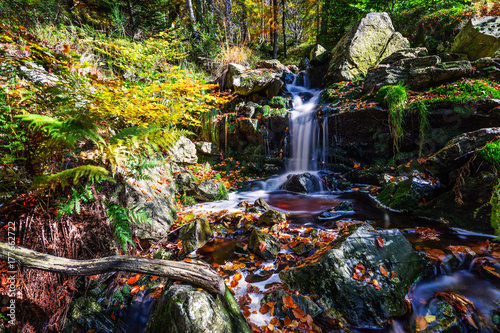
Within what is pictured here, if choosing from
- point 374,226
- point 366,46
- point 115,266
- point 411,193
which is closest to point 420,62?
point 366,46

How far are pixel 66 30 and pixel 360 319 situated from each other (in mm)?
10644

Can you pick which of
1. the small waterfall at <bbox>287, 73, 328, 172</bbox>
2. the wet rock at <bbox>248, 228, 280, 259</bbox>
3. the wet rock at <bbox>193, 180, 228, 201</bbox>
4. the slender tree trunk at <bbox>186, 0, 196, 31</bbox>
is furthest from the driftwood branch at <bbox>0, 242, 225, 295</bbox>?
the slender tree trunk at <bbox>186, 0, 196, 31</bbox>

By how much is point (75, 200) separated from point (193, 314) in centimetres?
160

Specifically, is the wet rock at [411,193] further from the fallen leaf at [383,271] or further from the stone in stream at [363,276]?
the fallen leaf at [383,271]

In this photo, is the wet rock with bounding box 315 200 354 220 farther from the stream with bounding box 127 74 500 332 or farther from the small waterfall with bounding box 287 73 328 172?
the small waterfall with bounding box 287 73 328 172

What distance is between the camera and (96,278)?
7.34 feet

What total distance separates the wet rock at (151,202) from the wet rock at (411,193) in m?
4.44

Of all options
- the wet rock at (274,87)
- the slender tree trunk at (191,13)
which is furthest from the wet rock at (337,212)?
the slender tree trunk at (191,13)

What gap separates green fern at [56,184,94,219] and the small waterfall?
20.3ft

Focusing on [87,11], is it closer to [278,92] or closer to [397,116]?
[278,92]

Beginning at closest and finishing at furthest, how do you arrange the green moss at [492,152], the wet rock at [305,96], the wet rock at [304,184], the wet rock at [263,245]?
the wet rock at [263,245] < the green moss at [492,152] < the wet rock at [304,184] < the wet rock at [305,96]

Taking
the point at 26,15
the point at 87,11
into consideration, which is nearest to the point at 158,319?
the point at 26,15

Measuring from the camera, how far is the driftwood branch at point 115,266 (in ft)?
4.71

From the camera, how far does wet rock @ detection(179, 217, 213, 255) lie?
2.99 metres
